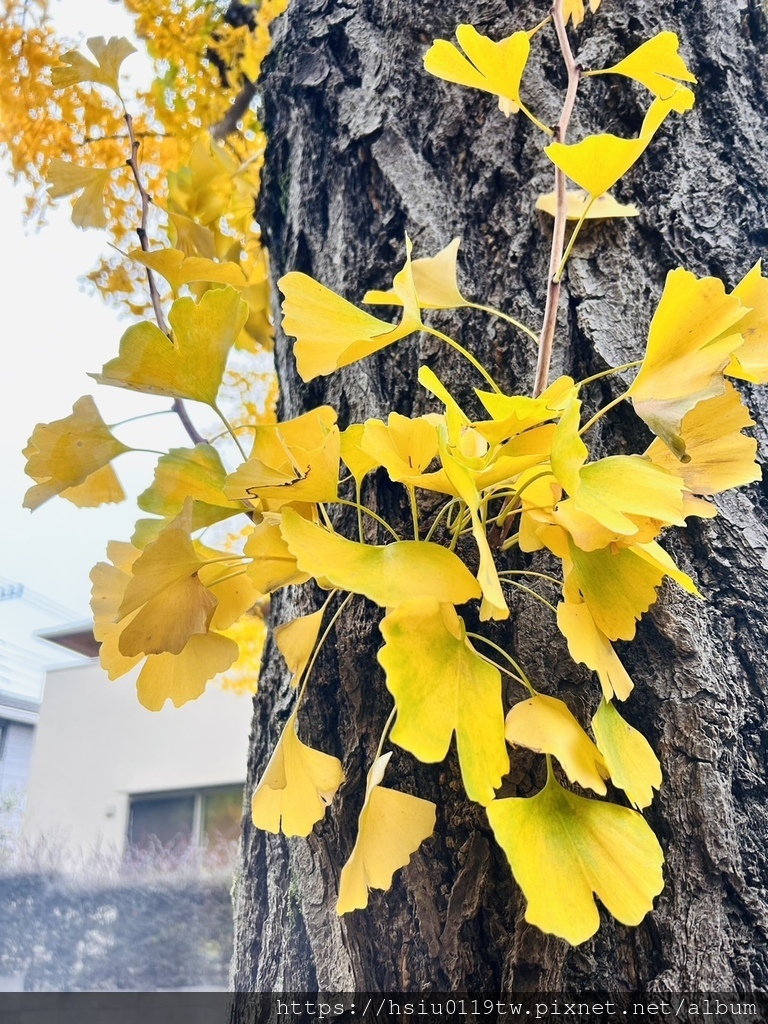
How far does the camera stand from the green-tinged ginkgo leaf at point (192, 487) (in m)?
0.32

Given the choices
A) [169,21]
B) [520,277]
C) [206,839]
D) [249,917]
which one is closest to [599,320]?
[520,277]

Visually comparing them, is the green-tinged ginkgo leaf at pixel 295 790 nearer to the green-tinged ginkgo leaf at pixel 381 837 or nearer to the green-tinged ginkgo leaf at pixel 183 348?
the green-tinged ginkgo leaf at pixel 381 837

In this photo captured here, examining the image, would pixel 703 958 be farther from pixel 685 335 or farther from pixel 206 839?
pixel 206 839

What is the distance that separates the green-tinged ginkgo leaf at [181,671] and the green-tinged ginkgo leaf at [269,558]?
0.18 ft

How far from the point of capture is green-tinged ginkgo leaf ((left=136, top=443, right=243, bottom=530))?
324 mm

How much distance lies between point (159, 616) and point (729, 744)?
12.9 inches

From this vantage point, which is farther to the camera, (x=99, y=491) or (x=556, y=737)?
(x=99, y=491)

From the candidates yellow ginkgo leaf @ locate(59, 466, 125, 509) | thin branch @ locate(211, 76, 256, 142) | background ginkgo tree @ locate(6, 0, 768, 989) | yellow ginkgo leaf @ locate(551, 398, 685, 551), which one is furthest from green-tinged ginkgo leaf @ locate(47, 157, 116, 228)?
thin branch @ locate(211, 76, 256, 142)

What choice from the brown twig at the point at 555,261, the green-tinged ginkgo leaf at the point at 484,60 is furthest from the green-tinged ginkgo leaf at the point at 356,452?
the green-tinged ginkgo leaf at the point at 484,60

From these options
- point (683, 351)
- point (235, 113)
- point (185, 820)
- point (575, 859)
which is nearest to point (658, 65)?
point (683, 351)

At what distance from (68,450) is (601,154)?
0.32 m

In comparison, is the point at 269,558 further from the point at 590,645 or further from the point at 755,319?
the point at 755,319

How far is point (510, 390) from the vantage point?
470mm

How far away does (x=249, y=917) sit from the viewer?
0.49 m
